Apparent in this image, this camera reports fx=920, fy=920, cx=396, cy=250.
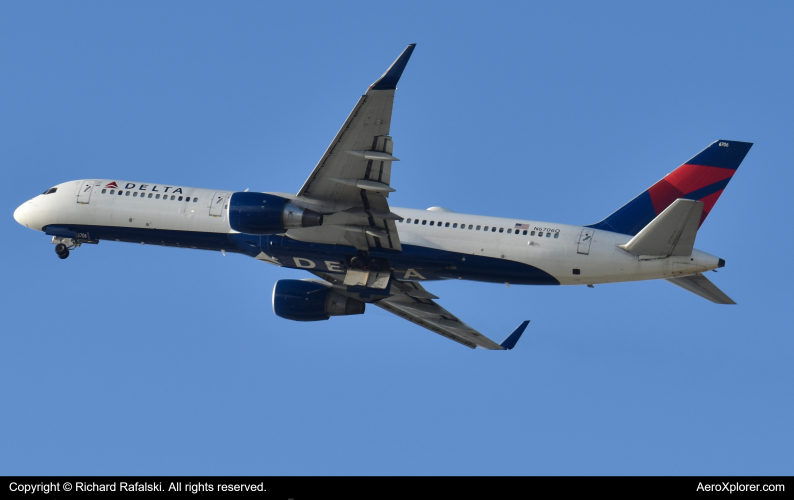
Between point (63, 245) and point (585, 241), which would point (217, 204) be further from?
point (585, 241)

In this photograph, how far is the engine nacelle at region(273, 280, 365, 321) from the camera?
155ft

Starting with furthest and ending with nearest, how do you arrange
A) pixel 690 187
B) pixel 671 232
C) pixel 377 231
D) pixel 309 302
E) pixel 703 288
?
pixel 309 302
pixel 690 187
pixel 377 231
pixel 703 288
pixel 671 232

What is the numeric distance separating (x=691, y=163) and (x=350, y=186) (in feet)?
54.2

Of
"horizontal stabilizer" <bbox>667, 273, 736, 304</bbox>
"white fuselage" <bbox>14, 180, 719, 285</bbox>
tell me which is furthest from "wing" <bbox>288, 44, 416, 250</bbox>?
"horizontal stabilizer" <bbox>667, 273, 736, 304</bbox>

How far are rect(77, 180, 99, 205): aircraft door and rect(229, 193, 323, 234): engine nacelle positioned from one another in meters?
11.1

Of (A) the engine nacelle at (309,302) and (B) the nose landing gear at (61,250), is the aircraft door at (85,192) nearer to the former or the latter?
(B) the nose landing gear at (61,250)

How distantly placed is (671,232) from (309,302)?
18670 mm

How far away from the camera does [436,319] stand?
50750 millimetres

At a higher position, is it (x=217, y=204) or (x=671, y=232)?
(x=217, y=204)

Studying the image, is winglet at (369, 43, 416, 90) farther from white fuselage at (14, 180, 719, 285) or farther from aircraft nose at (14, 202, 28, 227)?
aircraft nose at (14, 202, 28, 227)

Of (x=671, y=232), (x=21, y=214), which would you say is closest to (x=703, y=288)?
(x=671, y=232)

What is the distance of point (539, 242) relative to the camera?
137 ft

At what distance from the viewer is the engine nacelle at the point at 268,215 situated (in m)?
39.4

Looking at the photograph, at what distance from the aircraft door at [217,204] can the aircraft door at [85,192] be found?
275 inches
